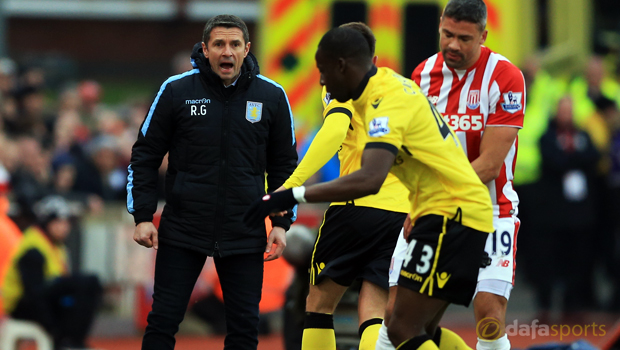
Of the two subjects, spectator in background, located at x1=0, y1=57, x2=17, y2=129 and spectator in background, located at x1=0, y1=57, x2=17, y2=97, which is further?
spectator in background, located at x1=0, y1=57, x2=17, y2=97

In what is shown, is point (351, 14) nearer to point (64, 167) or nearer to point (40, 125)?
point (64, 167)

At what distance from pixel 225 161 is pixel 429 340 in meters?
1.55

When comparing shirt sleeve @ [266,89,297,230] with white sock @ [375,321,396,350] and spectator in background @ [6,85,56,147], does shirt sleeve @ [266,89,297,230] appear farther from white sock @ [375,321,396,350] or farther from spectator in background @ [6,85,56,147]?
spectator in background @ [6,85,56,147]

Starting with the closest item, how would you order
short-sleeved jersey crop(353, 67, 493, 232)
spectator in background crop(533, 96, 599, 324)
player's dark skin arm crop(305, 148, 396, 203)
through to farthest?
player's dark skin arm crop(305, 148, 396, 203) → short-sleeved jersey crop(353, 67, 493, 232) → spectator in background crop(533, 96, 599, 324)

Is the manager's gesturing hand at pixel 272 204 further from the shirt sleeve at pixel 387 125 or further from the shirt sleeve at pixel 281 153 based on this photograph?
the shirt sleeve at pixel 281 153

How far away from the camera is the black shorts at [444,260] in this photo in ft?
16.7

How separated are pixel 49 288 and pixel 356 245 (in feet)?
13.5

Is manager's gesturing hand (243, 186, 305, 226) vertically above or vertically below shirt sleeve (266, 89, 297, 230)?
below

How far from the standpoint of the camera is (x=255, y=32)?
83.9 feet

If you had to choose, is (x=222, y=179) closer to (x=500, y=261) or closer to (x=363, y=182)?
(x=363, y=182)

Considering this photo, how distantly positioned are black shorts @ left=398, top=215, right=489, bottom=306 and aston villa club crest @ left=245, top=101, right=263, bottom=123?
130cm

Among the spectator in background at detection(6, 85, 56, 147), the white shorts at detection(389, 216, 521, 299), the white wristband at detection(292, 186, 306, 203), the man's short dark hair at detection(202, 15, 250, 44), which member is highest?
the man's short dark hair at detection(202, 15, 250, 44)

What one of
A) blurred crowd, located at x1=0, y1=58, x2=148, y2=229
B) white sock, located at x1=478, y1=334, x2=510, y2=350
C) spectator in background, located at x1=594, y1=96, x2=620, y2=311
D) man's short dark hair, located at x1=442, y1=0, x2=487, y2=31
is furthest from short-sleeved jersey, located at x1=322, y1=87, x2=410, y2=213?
spectator in background, located at x1=594, y1=96, x2=620, y2=311

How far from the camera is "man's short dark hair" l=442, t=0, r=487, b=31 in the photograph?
18.8 feet
